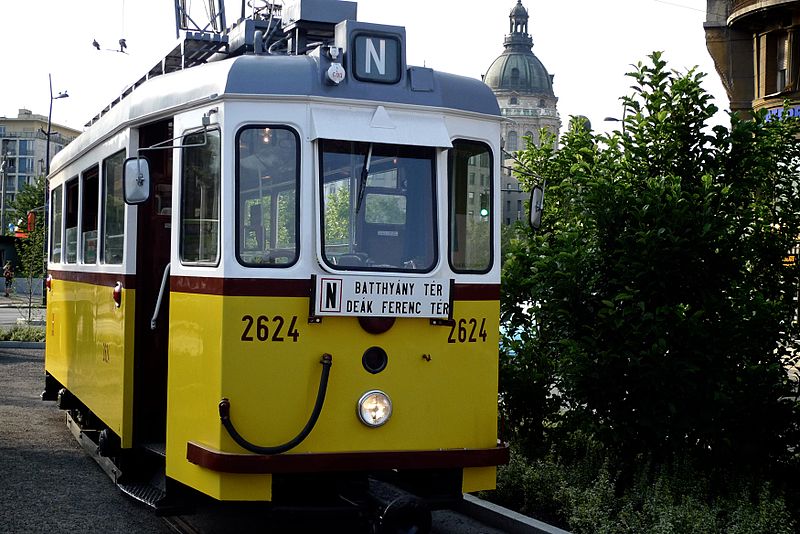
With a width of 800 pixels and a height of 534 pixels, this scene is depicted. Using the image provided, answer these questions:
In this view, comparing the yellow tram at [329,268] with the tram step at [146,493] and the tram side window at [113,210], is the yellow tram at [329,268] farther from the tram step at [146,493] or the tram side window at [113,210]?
the tram side window at [113,210]

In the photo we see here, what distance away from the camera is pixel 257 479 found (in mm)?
6703

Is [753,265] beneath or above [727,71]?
beneath

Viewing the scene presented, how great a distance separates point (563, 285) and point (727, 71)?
2999 cm

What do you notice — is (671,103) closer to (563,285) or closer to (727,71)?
(563,285)

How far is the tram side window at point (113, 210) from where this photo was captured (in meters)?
8.38

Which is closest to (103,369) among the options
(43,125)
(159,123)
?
(159,123)

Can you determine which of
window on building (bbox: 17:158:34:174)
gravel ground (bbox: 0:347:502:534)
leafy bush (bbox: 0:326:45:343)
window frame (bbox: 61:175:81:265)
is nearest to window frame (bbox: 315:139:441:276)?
gravel ground (bbox: 0:347:502:534)

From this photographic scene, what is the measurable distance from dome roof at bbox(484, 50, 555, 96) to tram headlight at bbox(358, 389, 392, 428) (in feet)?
598

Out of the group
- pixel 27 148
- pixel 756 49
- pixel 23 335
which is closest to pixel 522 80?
pixel 27 148

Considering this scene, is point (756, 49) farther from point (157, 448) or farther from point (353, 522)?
point (157, 448)

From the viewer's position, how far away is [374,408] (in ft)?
22.5

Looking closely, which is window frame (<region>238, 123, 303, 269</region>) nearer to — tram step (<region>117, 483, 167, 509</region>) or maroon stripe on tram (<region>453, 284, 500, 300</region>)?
maroon stripe on tram (<region>453, 284, 500, 300</region>)

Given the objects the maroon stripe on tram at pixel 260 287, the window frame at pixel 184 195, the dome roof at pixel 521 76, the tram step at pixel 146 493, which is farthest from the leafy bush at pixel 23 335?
the dome roof at pixel 521 76

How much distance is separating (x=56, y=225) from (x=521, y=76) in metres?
180
